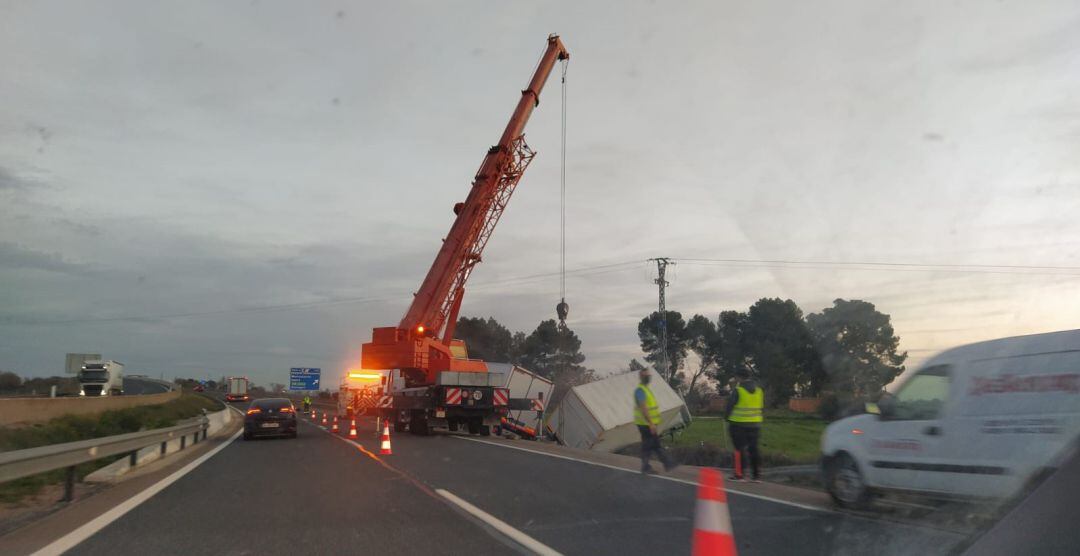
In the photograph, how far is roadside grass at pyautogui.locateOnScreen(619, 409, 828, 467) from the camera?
2341cm

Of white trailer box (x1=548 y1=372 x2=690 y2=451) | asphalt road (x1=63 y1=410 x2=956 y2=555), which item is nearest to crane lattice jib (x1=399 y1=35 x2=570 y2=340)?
white trailer box (x1=548 y1=372 x2=690 y2=451)

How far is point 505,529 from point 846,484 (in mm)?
4139

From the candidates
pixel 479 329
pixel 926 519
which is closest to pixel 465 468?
pixel 926 519

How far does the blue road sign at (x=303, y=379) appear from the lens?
205 ft

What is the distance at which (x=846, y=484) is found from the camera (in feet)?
29.7

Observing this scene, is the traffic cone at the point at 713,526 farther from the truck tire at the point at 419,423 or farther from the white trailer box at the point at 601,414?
the white trailer box at the point at 601,414

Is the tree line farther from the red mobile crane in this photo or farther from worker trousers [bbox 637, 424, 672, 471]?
the red mobile crane

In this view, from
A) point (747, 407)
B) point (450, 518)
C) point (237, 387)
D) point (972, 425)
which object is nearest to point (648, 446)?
point (747, 407)

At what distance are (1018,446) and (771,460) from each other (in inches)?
685

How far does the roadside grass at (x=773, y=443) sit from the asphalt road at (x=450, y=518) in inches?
360

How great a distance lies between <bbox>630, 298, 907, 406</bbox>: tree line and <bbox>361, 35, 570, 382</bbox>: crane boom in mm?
9987

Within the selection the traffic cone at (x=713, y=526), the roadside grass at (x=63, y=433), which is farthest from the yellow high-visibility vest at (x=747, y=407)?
the roadside grass at (x=63, y=433)

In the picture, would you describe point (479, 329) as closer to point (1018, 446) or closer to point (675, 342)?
point (675, 342)

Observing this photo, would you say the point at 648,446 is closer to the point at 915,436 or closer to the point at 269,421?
the point at 915,436
